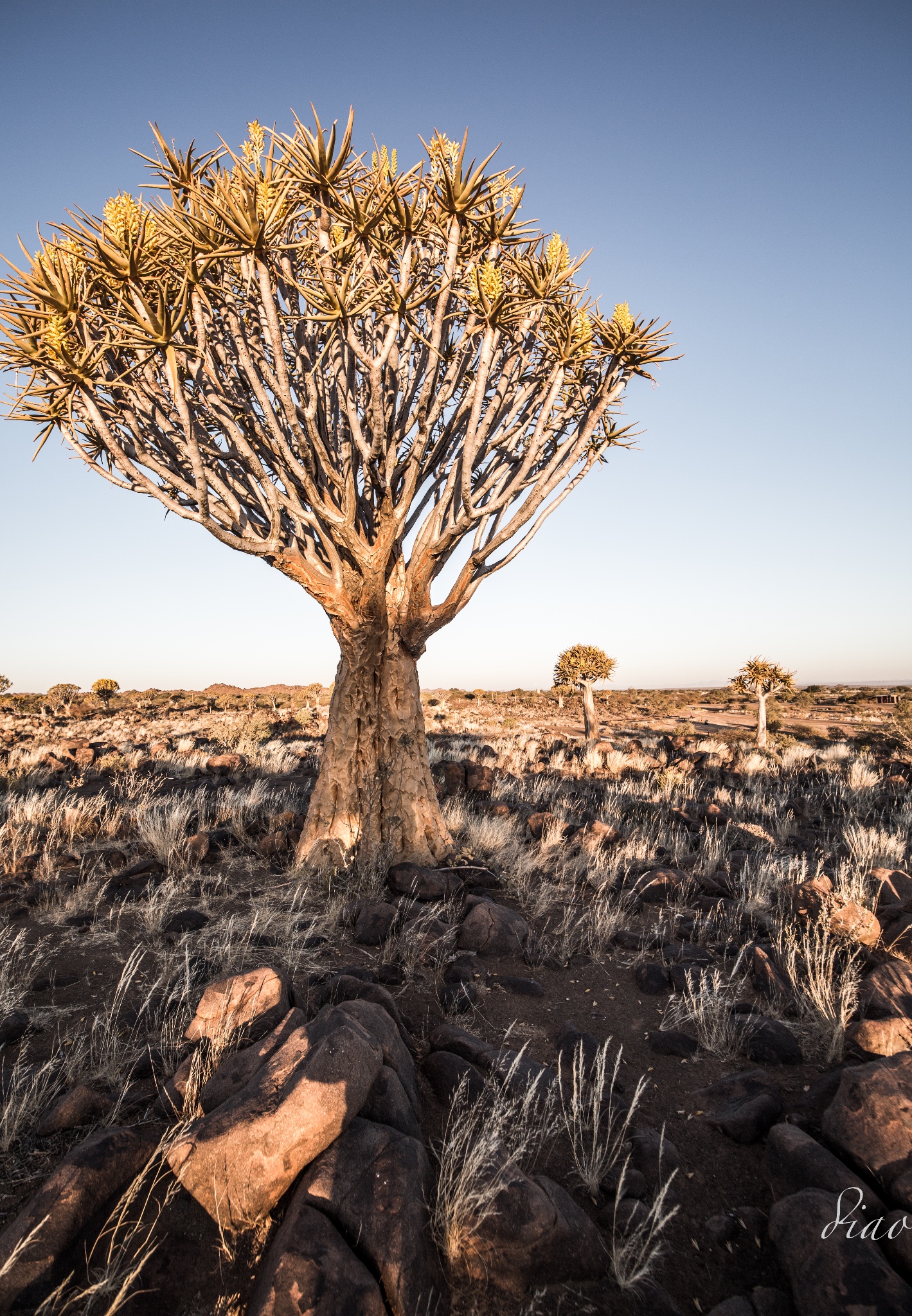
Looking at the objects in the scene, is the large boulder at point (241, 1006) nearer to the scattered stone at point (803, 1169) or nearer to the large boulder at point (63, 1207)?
the large boulder at point (63, 1207)

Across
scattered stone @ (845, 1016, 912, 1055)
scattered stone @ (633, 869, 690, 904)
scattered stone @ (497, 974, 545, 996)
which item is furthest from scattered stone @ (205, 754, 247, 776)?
scattered stone @ (845, 1016, 912, 1055)

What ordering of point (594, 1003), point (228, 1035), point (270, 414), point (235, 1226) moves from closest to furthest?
point (235, 1226), point (228, 1035), point (594, 1003), point (270, 414)

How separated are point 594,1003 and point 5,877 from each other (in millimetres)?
5844

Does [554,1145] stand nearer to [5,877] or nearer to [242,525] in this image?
[242,525]

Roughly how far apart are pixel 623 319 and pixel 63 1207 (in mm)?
8260

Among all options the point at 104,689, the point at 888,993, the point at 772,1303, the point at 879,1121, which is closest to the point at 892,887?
the point at 888,993

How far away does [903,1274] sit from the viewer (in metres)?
1.99

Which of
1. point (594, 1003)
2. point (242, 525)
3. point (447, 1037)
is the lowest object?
point (594, 1003)

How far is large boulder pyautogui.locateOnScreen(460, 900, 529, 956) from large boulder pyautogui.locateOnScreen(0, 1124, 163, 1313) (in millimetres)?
2842

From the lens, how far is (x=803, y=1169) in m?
2.52

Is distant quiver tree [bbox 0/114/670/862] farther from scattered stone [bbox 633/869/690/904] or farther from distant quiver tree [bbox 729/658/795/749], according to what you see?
distant quiver tree [bbox 729/658/795/749]

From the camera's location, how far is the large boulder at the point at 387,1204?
6.51ft

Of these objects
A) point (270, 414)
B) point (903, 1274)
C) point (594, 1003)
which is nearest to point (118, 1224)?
point (903, 1274)

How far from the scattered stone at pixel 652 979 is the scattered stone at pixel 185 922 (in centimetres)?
Answer: 352
